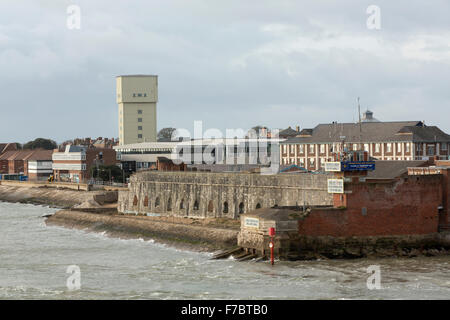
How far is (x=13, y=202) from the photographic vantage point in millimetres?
127750

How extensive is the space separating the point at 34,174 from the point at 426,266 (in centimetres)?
12379

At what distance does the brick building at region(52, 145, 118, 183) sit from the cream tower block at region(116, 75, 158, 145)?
67.4 ft

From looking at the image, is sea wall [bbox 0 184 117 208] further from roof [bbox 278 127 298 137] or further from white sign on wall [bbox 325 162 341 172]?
white sign on wall [bbox 325 162 341 172]

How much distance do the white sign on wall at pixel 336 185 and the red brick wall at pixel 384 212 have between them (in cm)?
52

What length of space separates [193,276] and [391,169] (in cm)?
2565

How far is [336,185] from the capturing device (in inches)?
2015

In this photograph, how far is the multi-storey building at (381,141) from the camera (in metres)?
90.6

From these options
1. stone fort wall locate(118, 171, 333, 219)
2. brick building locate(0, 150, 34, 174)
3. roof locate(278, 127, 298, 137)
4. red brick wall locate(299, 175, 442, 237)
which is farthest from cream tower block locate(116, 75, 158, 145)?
red brick wall locate(299, 175, 442, 237)

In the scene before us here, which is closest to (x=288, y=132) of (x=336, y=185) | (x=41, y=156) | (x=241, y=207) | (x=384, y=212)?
(x=41, y=156)

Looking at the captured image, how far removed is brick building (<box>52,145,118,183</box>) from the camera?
139 metres

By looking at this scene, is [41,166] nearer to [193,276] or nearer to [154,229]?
[154,229]

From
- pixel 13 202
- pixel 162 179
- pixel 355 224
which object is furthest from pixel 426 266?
pixel 13 202

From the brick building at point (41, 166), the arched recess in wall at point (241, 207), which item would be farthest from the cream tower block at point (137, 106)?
the arched recess in wall at point (241, 207)
